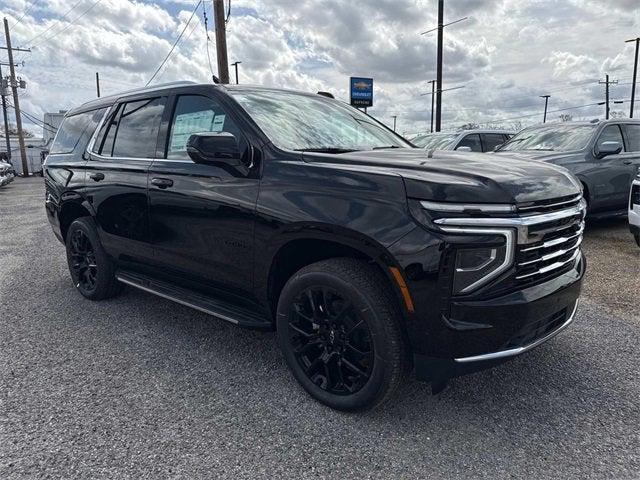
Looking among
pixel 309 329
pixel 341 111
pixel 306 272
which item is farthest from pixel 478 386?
pixel 341 111

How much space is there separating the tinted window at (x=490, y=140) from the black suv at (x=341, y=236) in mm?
7497

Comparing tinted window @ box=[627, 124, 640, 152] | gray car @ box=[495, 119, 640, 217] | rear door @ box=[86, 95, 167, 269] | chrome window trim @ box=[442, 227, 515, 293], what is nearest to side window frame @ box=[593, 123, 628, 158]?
gray car @ box=[495, 119, 640, 217]

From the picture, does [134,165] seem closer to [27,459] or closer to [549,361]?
[27,459]

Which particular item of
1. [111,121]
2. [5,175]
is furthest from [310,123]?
[5,175]

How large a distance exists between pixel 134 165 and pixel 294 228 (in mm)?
1824

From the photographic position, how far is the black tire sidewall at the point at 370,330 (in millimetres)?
2322

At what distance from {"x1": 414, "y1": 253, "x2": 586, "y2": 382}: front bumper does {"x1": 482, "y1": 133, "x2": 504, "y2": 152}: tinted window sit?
884cm

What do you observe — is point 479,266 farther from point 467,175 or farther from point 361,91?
point 361,91

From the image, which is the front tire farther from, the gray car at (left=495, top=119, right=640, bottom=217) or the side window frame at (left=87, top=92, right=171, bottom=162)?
the gray car at (left=495, top=119, right=640, bottom=217)

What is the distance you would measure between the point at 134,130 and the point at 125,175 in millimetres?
431

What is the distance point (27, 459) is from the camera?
2227 millimetres

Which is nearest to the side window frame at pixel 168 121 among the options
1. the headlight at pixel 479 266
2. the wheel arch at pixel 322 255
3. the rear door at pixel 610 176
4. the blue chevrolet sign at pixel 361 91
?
the wheel arch at pixel 322 255

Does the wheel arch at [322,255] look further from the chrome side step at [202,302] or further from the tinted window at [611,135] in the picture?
the tinted window at [611,135]

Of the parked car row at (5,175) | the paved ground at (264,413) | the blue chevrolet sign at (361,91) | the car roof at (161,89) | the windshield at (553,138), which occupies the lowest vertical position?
the paved ground at (264,413)
